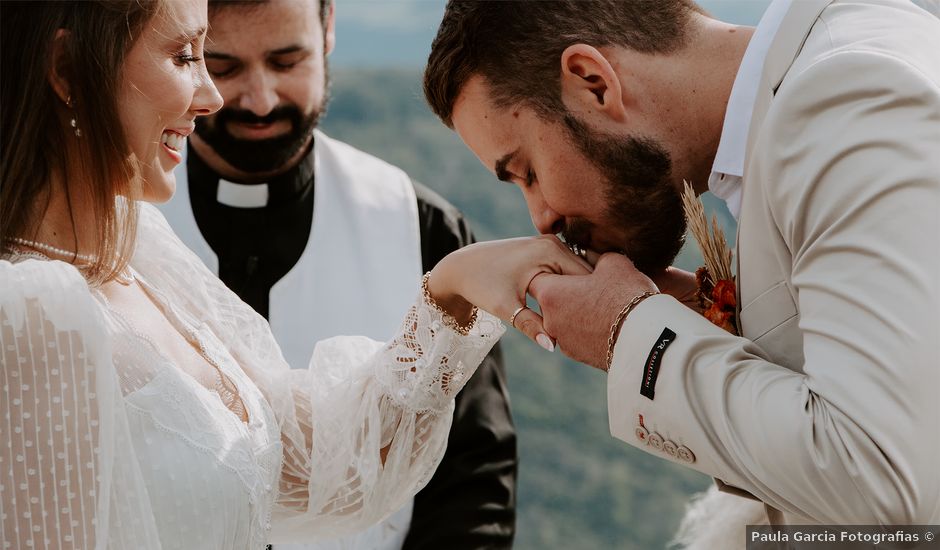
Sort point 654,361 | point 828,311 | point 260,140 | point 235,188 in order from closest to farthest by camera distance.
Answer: point 828,311, point 654,361, point 260,140, point 235,188

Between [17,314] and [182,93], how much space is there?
21.1 inches

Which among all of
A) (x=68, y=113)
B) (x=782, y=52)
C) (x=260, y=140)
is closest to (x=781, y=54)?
(x=782, y=52)

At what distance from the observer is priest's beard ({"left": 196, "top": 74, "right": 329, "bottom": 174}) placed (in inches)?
136

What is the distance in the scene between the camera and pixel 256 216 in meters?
3.66

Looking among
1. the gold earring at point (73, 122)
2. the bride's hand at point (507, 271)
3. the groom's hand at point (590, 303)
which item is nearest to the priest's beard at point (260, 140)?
the bride's hand at point (507, 271)

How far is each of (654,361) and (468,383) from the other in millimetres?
1785

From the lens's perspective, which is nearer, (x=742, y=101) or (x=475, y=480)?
(x=742, y=101)

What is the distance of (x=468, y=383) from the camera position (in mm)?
3447

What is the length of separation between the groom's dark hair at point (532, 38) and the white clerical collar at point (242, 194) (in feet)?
5.05

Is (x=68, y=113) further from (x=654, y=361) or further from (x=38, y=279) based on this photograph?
(x=654, y=361)

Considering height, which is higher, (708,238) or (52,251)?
(708,238)

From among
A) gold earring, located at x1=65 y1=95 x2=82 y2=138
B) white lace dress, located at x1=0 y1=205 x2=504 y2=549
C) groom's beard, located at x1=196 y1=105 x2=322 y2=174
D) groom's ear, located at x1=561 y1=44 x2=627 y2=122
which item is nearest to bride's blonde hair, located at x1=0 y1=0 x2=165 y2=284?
gold earring, located at x1=65 y1=95 x2=82 y2=138

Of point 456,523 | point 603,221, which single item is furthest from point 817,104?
point 456,523

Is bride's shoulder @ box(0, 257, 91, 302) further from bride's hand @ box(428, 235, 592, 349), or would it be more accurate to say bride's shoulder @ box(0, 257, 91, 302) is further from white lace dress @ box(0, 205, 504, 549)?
bride's hand @ box(428, 235, 592, 349)
